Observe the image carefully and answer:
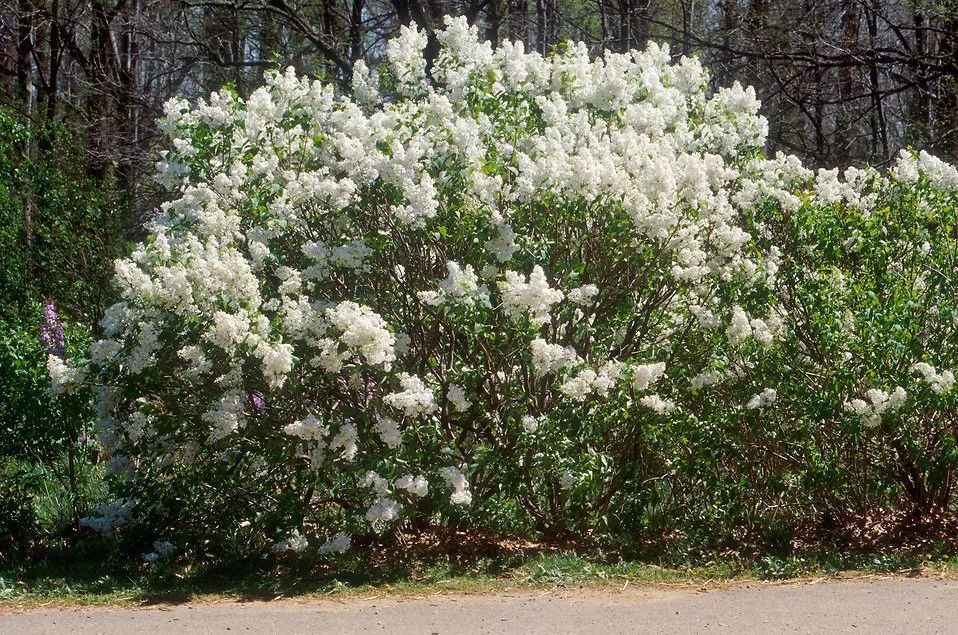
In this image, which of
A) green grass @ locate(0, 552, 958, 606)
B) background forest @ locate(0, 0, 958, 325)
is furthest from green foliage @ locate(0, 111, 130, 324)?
green grass @ locate(0, 552, 958, 606)

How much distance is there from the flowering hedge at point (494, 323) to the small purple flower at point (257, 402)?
5cm

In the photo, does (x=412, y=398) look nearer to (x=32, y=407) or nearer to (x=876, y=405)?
(x=876, y=405)

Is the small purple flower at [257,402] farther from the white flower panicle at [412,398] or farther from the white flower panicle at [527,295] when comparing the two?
the white flower panicle at [527,295]

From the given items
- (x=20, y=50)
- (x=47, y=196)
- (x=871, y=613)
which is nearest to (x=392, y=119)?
(x=871, y=613)

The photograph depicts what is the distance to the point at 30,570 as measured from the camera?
6.73 metres

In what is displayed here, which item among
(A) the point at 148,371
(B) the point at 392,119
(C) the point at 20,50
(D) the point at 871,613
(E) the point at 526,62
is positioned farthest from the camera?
(C) the point at 20,50

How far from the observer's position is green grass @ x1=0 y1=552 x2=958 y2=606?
6.10m

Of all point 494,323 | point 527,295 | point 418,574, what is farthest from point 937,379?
point 418,574

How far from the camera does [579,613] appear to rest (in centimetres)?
559

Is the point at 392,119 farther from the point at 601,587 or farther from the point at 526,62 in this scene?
the point at 601,587

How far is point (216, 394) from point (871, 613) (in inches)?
148

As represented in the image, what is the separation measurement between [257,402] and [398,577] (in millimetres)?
1362

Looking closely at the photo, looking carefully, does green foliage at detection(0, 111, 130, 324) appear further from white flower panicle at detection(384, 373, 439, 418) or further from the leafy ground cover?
white flower panicle at detection(384, 373, 439, 418)

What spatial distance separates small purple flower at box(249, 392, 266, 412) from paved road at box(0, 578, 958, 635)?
1.12m
